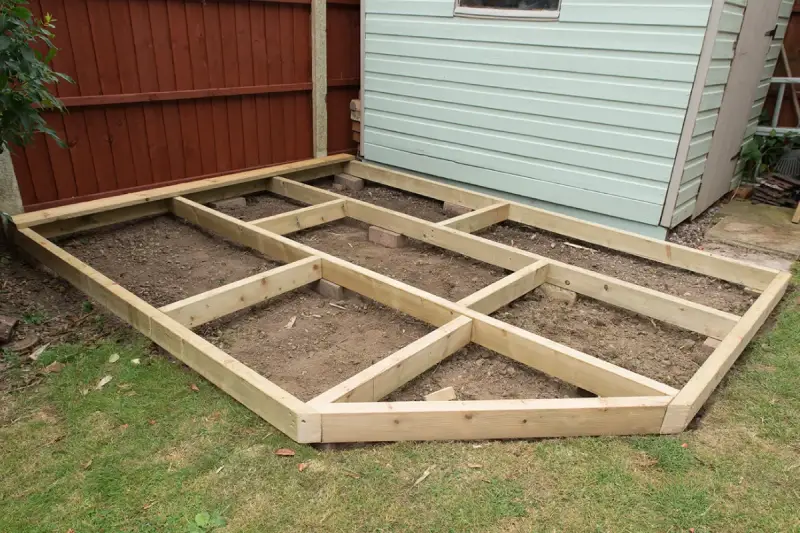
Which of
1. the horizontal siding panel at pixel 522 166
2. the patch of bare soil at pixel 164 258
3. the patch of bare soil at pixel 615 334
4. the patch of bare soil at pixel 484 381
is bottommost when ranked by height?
the patch of bare soil at pixel 484 381

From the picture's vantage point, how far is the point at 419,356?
2.92m

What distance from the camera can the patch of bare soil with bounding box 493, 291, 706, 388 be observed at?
3279mm

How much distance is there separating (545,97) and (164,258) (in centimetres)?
356

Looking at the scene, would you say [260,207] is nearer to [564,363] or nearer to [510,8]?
[510,8]

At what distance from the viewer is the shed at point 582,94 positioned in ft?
14.8

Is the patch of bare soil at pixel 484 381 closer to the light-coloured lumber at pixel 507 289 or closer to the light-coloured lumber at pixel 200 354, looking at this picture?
the light-coloured lumber at pixel 507 289

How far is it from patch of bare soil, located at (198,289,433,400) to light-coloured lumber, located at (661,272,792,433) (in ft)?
4.78

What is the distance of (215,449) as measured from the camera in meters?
2.46

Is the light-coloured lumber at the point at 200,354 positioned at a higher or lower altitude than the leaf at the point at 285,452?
higher

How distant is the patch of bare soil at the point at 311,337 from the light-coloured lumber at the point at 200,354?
330 mm

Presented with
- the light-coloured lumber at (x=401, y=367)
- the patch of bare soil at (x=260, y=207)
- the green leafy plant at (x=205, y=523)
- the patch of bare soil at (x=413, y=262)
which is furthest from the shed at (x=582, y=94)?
the green leafy plant at (x=205, y=523)

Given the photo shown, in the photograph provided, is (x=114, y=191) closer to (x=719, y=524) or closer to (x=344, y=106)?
(x=344, y=106)

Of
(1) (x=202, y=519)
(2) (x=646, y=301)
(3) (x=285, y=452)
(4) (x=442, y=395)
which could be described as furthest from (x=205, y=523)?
(2) (x=646, y=301)

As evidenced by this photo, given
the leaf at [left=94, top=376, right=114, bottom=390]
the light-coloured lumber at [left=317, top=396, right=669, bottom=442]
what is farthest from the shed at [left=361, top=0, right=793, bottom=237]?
the leaf at [left=94, top=376, right=114, bottom=390]
